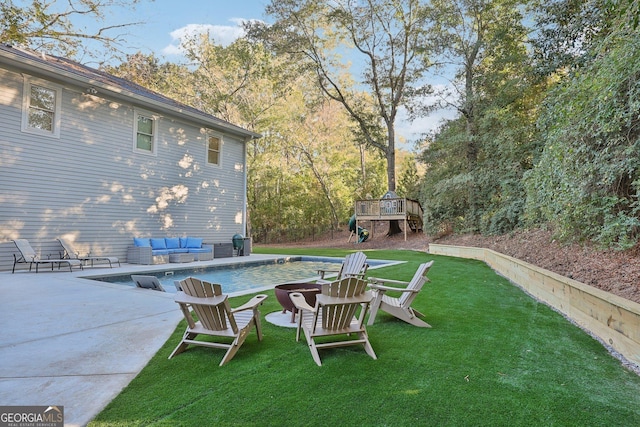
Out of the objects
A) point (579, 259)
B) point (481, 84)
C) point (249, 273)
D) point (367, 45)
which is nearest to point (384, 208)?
point (481, 84)

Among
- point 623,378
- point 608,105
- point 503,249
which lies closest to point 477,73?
point 503,249

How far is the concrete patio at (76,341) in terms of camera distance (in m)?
2.42

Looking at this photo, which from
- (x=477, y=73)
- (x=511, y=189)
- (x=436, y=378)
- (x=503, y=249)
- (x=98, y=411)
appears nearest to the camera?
(x=98, y=411)

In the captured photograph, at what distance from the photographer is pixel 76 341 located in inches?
136

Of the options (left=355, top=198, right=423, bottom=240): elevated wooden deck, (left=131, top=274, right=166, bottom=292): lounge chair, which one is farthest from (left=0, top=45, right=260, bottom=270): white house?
(left=355, top=198, right=423, bottom=240): elevated wooden deck

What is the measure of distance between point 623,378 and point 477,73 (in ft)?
47.2

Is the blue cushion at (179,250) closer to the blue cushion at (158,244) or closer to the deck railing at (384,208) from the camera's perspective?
the blue cushion at (158,244)

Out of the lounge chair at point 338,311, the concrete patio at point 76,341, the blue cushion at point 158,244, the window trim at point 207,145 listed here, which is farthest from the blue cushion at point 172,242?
the lounge chair at point 338,311

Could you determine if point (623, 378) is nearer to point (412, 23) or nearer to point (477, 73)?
point (477, 73)

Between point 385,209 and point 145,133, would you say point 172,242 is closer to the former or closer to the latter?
point 145,133

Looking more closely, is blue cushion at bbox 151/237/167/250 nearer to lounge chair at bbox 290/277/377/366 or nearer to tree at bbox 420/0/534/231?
lounge chair at bbox 290/277/377/366

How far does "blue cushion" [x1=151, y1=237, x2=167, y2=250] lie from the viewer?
10.8 meters

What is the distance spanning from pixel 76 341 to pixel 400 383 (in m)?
3.11

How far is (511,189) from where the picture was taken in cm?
1195
